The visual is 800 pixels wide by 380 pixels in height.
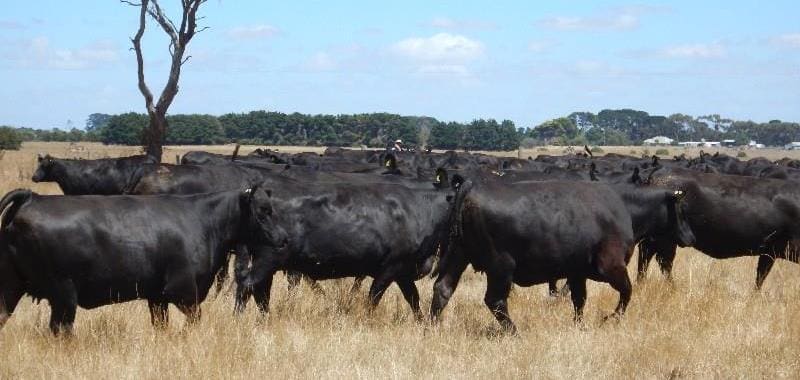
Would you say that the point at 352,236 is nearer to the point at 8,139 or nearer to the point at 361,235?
the point at 361,235

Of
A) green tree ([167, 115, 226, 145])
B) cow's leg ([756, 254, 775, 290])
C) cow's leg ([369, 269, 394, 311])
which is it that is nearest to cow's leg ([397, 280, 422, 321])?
cow's leg ([369, 269, 394, 311])

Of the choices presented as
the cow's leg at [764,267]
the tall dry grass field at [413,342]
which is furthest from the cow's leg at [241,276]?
the cow's leg at [764,267]

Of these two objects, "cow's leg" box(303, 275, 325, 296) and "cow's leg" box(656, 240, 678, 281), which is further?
"cow's leg" box(656, 240, 678, 281)

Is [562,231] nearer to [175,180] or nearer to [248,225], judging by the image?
[248,225]

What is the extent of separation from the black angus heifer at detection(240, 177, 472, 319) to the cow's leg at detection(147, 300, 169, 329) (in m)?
1.12

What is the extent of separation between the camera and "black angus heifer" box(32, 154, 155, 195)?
17.5 meters

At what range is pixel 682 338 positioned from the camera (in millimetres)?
8367

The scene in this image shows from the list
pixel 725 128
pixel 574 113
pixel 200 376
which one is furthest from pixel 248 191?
pixel 574 113

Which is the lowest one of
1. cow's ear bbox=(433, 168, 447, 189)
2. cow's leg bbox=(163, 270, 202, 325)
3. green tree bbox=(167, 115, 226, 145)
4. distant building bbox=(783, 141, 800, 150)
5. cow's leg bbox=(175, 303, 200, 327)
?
distant building bbox=(783, 141, 800, 150)

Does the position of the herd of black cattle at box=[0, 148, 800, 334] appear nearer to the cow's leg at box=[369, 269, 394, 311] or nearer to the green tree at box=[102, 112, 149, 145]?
the cow's leg at box=[369, 269, 394, 311]

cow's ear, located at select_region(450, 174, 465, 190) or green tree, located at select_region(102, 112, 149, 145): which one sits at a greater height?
cow's ear, located at select_region(450, 174, 465, 190)

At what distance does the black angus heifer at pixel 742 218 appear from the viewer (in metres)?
11.6

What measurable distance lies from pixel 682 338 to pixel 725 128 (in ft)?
573

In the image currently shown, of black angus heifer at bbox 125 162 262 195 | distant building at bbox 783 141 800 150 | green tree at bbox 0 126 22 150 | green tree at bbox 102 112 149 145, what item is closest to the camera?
black angus heifer at bbox 125 162 262 195
